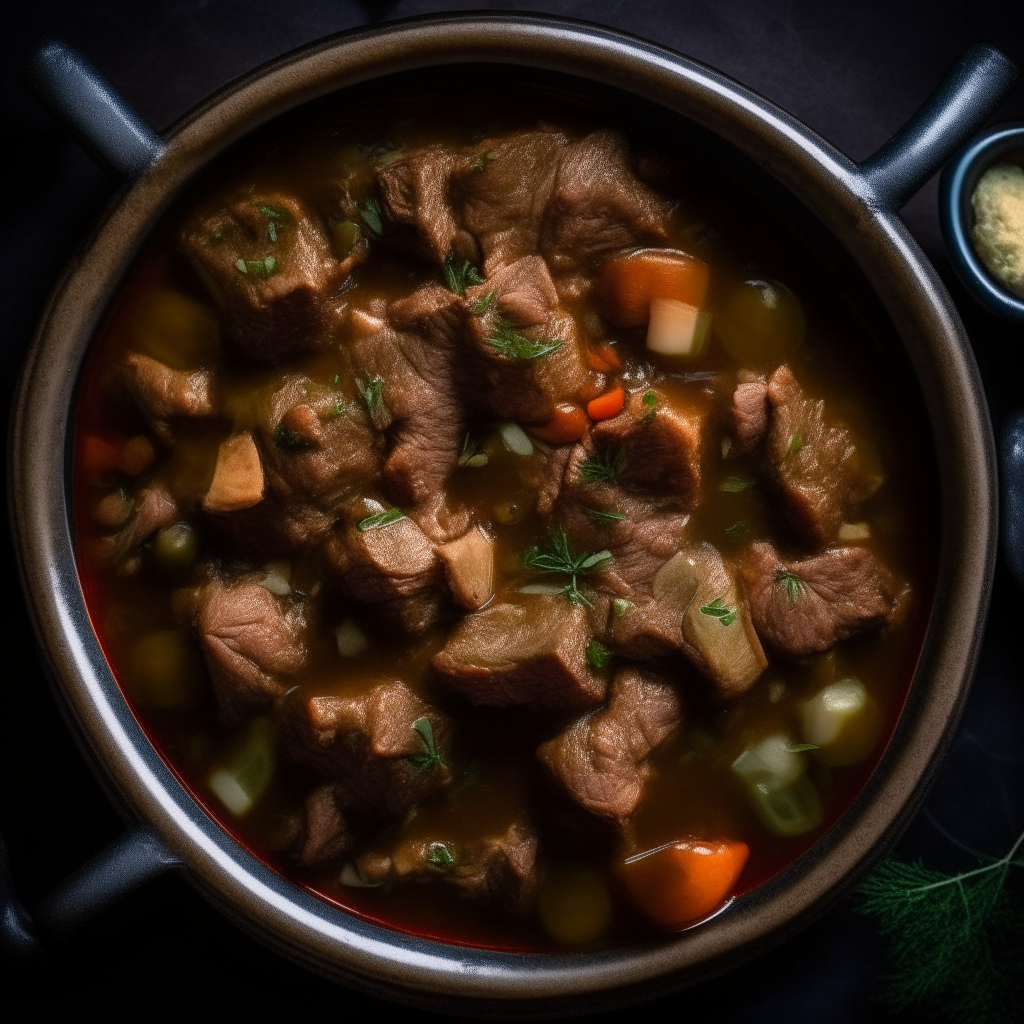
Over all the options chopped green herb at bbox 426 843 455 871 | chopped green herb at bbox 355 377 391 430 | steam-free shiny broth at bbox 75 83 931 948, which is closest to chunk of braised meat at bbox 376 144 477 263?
steam-free shiny broth at bbox 75 83 931 948

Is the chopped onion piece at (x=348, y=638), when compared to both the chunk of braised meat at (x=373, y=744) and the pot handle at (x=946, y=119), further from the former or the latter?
the pot handle at (x=946, y=119)

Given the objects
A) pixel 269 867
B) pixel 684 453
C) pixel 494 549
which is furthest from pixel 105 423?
pixel 684 453

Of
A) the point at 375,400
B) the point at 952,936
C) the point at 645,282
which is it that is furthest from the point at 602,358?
the point at 952,936

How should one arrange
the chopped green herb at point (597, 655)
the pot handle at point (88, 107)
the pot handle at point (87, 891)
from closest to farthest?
the pot handle at point (88, 107), the pot handle at point (87, 891), the chopped green herb at point (597, 655)

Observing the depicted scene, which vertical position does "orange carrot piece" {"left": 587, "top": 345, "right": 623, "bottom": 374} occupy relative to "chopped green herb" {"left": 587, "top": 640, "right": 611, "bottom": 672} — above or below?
above

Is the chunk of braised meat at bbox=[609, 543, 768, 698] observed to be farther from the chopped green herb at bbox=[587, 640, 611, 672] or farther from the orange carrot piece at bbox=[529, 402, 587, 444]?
the orange carrot piece at bbox=[529, 402, 587, 444]

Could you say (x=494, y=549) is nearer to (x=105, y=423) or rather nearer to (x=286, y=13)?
(x=105, y=423)

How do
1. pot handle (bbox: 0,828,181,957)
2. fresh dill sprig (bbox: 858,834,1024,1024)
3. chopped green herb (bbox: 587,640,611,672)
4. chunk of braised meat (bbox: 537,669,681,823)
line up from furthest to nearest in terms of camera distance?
fresh dill sprig (bbox: 858,834,1024,1024)
chopped green herb (bbox: 587,640,611,672)
chunk of braised meat (bbox: 537,669,681,823)
pot handle (bbox: 0,828,181,957)

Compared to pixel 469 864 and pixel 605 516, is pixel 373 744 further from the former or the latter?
pixel 605 516

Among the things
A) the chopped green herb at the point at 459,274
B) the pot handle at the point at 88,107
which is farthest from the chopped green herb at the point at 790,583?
the pot handle at the point at 88,107
